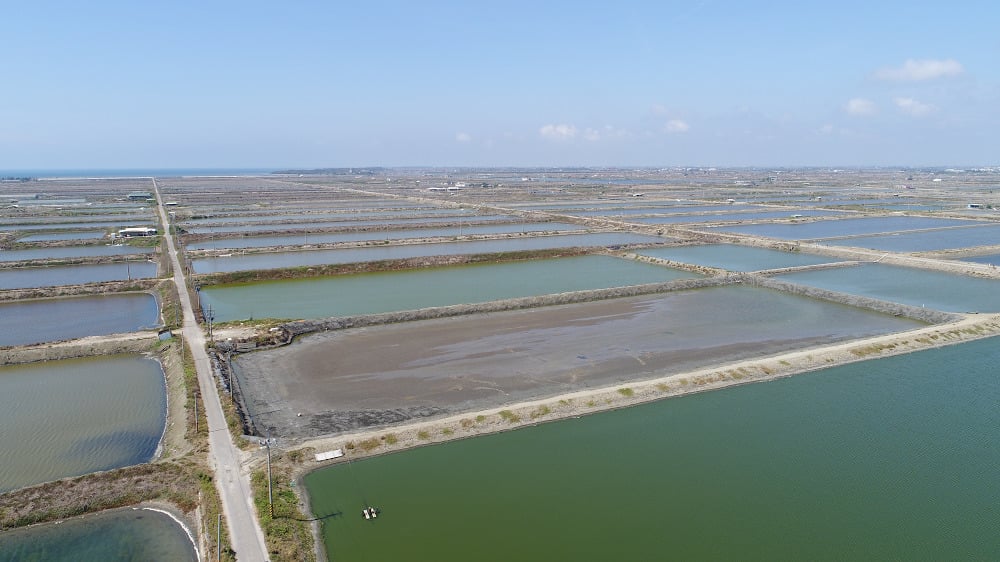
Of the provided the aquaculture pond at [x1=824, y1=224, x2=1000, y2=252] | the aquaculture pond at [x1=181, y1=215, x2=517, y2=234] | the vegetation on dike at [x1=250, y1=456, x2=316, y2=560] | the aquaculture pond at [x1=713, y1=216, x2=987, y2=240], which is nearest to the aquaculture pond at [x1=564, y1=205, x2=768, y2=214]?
the aquaculture pond at [x1=181, y1=215, x2=517, y2=234]

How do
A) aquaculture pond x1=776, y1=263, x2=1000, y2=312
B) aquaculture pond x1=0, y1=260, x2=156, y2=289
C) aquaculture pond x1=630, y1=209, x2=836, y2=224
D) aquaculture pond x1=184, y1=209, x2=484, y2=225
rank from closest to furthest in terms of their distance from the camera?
aquaculture pond x1=776, y1=263, x2=1000, y2=312, aquaculture pond x1=0, y1=260, x2=156, y2=289, aquaculture pond x1=184, y1=209, x2=484, y2=225, aquaculture pond x1=630, y1=209, x2=836, y2=224

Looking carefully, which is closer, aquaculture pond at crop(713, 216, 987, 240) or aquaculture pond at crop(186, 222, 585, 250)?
aquaculture pond at crop(186, 222, 585, 250)

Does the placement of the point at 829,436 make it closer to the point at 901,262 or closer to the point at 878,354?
the point at 878,354

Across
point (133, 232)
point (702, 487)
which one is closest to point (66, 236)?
point (133, 232)

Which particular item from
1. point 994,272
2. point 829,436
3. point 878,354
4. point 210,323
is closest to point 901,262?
point 994,272

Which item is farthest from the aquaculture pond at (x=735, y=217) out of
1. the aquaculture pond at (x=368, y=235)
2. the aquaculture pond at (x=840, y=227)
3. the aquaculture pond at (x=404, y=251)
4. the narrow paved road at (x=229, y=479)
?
the narrow paved road at (x=229, y=479)

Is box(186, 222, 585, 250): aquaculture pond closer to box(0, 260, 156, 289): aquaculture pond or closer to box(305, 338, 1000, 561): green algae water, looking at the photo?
box(0, 260, 156, 289): aquaculture pond

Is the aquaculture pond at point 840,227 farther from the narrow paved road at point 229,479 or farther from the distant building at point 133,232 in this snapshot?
the distant building at point 133,232

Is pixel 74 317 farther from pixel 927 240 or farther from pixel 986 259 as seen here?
pixel 927 240
